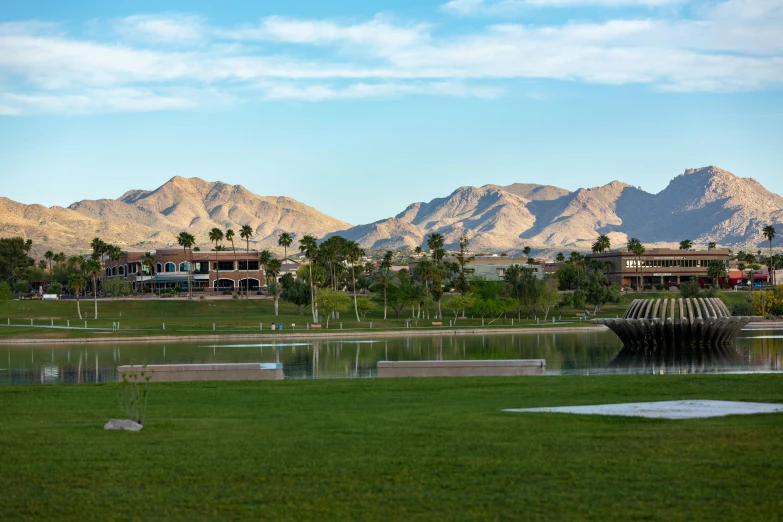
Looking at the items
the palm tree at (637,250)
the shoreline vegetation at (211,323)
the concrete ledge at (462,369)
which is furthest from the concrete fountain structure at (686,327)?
the palm tree at (637,250)

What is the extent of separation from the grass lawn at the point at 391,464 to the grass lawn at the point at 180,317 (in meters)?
73.4

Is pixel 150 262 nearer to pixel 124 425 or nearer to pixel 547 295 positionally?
pixel 547 295

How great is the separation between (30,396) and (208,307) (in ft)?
359

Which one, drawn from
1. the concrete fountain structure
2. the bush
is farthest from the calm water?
the bush

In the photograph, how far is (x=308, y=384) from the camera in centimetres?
2884

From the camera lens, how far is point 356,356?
6059 cm

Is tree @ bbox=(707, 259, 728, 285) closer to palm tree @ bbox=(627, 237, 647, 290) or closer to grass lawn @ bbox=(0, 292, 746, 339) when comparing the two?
palm tree @ bbox=(627, 237, 647, 290)

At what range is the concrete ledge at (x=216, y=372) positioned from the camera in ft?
107

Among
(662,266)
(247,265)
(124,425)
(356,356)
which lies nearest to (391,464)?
(124,425)

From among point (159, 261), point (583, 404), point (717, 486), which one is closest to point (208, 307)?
point (159, 261)

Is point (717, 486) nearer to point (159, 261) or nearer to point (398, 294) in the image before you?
point (398, 294)

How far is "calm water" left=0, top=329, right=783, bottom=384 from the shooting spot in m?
45.3

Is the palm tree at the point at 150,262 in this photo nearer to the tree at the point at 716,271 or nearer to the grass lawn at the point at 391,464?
the tree at the point at 716,271

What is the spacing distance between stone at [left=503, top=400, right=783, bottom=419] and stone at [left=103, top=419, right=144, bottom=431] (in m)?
7.70
